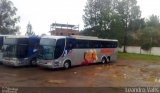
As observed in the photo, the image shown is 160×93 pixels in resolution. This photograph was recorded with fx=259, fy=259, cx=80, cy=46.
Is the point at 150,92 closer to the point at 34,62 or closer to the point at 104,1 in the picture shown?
the point at 34,62

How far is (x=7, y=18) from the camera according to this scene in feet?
162

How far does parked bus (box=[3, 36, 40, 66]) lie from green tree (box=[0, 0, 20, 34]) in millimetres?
26079

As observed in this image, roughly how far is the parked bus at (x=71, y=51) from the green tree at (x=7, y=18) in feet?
84.5

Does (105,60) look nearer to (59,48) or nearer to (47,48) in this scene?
(59,48)

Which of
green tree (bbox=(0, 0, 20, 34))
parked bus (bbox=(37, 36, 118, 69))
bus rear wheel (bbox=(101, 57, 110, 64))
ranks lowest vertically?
bus rear wheel (bbox=(101, 57, 110, 64))

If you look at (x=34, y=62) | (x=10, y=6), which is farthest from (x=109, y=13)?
(x=34, y=62)

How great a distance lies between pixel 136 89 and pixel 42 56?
32.8 ft

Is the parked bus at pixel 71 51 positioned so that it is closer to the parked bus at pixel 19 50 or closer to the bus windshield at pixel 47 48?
the bus windshield at pixel 47 48

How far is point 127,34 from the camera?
56812mm

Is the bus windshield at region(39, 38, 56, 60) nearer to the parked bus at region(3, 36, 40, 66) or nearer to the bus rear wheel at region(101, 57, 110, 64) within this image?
the parked bus at region(3, 36, 40, 66)

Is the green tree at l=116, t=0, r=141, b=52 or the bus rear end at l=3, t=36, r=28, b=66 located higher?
the green tree at l=116, t=0, r=141, b=52

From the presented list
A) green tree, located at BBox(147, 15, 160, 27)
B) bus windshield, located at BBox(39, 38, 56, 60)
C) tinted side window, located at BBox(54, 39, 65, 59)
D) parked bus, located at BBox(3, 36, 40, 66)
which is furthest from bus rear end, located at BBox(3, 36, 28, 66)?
green tree, located at BBox(147, 15, 160, 27)

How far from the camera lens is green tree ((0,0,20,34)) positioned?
48812 millimetres

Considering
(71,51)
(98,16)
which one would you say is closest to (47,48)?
(71,51)
